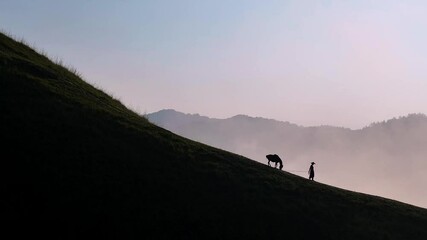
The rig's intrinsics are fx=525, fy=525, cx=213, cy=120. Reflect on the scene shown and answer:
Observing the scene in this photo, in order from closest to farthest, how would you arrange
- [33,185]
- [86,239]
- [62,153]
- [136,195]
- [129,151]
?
[86,239] → [33,185] → [136,195] → [62,153] → [129,151]

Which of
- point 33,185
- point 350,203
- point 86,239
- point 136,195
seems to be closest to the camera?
point 86,239

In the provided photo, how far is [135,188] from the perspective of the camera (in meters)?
35.9

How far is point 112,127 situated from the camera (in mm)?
44719

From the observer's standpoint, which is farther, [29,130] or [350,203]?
[350,203]

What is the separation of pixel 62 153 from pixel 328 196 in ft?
71.8

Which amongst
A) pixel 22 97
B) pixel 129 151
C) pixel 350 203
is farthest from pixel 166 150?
pixel 350 203

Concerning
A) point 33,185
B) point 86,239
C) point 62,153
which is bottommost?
point 86,239

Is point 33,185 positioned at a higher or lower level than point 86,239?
higher

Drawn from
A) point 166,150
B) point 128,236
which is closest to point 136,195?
point 128,236

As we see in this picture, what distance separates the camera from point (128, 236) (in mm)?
30656

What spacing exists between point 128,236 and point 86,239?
99.6 inches

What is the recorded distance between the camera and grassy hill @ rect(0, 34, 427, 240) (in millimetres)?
31562

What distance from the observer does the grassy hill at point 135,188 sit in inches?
1243

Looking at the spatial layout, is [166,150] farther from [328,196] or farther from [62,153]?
[328,196]
